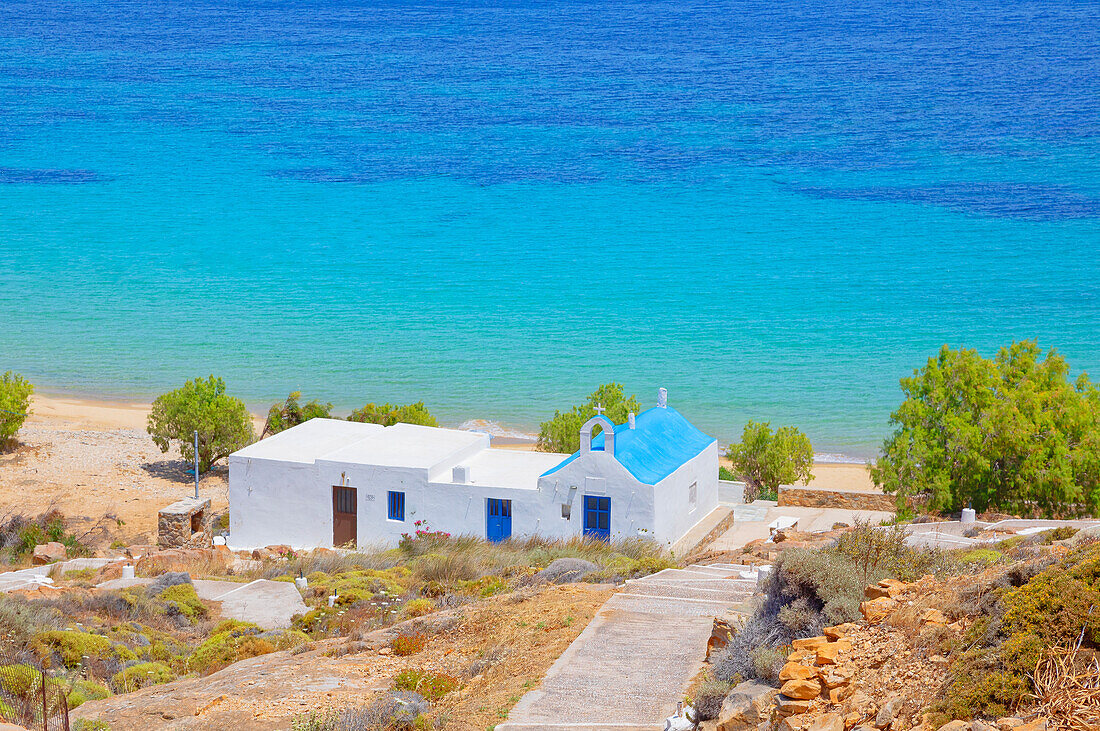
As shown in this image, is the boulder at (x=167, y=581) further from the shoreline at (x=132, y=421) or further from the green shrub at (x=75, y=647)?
the shoreline at (x=132, y=421)

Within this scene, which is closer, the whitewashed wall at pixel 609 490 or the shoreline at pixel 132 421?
the whitewashed wall at pixel 609 490

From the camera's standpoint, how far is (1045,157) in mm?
97750

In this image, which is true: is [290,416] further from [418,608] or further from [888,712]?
[888,712]

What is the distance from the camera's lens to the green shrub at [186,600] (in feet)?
56.7

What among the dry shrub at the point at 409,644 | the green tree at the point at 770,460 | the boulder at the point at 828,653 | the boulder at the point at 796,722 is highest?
the green tree at the point at 770,460

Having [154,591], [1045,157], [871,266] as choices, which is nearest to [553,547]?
[154,591]

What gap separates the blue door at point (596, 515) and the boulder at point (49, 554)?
35.7 feet

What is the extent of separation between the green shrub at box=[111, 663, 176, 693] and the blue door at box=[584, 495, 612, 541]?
11.8 m

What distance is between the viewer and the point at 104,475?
34.1m

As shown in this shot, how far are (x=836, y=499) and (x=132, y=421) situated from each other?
1103 inches

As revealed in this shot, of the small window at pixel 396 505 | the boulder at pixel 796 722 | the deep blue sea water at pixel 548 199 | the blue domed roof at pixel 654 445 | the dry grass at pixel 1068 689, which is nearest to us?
the dry grass at pixel 1068 689

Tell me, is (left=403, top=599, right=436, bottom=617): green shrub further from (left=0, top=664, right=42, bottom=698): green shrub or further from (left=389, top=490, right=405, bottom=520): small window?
(left=389, top=490, right=405, bottom=520): small window

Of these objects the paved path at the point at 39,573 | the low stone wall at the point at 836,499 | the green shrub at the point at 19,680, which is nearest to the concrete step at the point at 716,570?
the green shrub at the point at 19,680

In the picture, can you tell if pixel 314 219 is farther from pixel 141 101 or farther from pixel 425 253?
pixel 141 101
